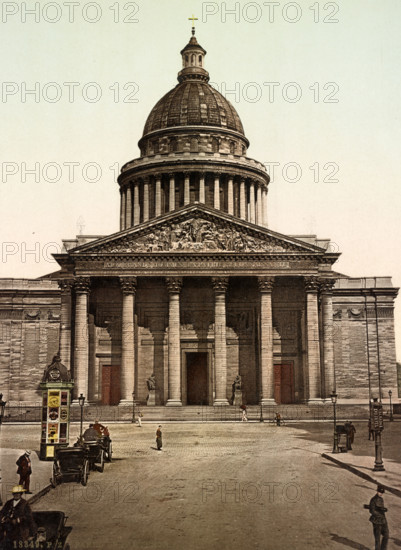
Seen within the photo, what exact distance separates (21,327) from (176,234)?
21179mm

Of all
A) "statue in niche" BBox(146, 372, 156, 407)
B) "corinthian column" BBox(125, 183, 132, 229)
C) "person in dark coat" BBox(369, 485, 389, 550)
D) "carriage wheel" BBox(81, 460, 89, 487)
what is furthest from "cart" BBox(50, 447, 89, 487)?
"corinthian column" BBox(125, 183, 132, 229)

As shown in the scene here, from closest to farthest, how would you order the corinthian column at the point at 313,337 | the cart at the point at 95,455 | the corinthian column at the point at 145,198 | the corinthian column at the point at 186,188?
the cart at the point at 95,455 → the corinthian column at the point at 313,337 → the corinthian column at the point at 186,188 → the corinthian column at the point at 145,198

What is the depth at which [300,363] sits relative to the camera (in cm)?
6031

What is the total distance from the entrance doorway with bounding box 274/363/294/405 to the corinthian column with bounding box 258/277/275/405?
16.1 feet

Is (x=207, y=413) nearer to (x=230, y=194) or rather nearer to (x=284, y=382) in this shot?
(x=284, y=382)

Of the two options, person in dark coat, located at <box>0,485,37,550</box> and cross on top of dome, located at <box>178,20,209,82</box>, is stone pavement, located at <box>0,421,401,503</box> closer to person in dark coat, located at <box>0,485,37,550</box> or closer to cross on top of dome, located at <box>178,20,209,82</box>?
person in dark coat, located at <box>0,485,37,550</box>

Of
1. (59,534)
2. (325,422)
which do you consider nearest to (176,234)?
(325,422)

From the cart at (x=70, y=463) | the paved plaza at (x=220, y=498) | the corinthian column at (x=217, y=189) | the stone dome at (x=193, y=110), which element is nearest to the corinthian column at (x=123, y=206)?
the stone dome at (x=193, y=110)

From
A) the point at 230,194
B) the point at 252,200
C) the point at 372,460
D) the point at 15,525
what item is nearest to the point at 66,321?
the point at 230,194

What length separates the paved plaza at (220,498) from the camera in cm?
1545

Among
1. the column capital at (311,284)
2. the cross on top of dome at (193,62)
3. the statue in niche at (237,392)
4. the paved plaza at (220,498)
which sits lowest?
the paved plaza at (220,498)

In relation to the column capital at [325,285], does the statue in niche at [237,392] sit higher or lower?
lower

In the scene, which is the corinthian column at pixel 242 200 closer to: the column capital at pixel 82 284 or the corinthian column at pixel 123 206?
the corinthian column at pixel 123 206

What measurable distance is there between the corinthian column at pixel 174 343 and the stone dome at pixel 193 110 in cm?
2938
